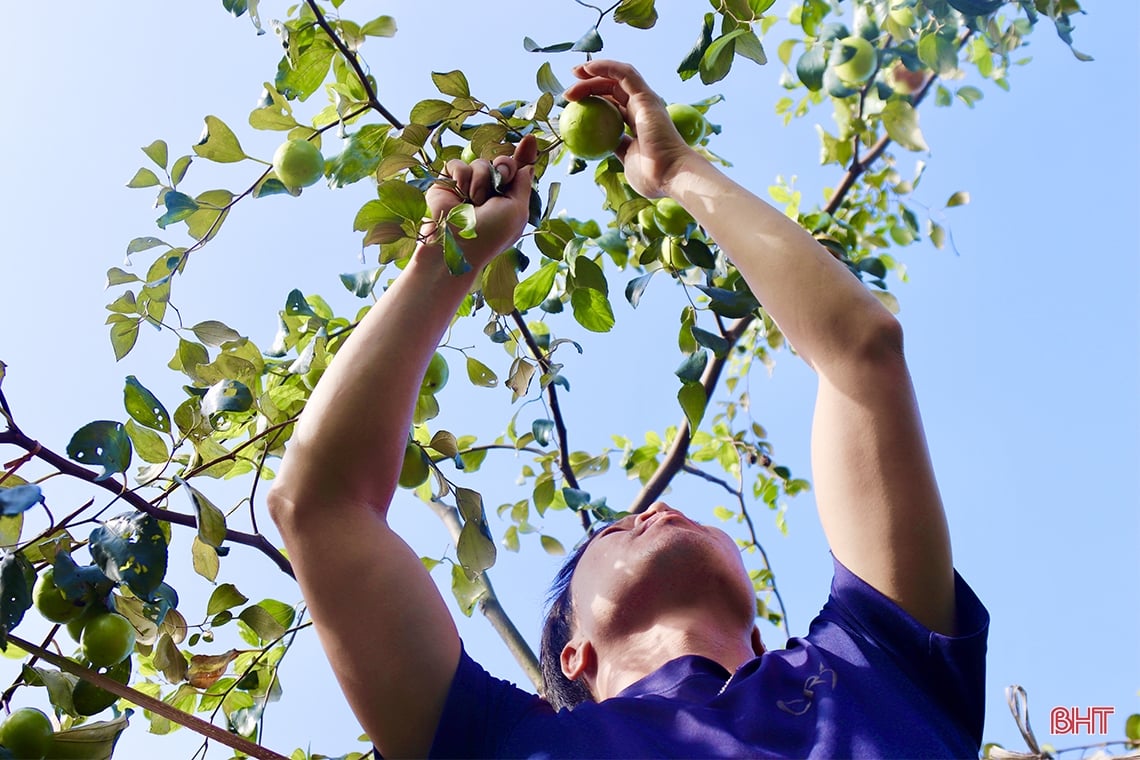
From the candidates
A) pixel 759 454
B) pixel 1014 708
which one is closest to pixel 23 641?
pixel 1014 708

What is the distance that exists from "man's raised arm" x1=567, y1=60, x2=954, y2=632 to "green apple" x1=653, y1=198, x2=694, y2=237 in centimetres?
21

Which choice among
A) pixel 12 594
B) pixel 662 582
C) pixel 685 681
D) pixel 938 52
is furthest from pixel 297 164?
pixel 938 52

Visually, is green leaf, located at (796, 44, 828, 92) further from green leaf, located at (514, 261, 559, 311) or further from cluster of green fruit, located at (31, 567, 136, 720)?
cluster of green fruit, located at (31, 567, 136, 720)

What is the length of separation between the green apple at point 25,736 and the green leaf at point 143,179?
841 millimetres

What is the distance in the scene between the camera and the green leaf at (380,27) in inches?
73.8

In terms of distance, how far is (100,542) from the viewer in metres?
1.27

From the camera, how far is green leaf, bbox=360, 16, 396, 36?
6.15ft

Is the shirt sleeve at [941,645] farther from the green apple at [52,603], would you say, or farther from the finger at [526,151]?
the green apple at [52,603]

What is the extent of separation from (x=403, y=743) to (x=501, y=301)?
734 mm

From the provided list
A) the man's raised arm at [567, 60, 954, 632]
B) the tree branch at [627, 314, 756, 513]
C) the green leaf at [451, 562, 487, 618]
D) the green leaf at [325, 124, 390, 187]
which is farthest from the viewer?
Result: the tree branch at [627, 314, 756, 513]

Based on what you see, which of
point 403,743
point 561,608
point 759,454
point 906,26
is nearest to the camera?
point 403,743

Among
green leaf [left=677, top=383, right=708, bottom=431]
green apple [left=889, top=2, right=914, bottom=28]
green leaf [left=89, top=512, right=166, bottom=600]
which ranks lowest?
green leaf [left=89, top=512, right=166, bottom=600]

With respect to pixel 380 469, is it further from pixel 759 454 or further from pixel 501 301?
pixel 759 454

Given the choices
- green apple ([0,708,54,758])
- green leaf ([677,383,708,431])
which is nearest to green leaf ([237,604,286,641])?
green apple ([0,708,54,758])
